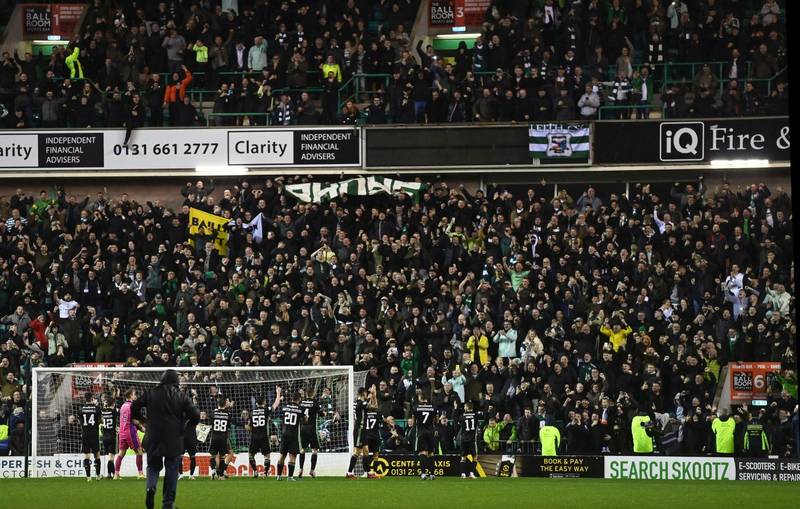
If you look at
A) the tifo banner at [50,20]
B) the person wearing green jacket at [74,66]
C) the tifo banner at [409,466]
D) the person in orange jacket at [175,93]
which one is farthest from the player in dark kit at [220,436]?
the tifo banner at [50,20]

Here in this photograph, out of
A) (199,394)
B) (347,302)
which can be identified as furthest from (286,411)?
(347,302)

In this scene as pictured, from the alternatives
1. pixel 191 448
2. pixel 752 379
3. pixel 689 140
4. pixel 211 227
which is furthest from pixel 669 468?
pixel 211 227

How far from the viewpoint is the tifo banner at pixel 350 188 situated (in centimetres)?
3388

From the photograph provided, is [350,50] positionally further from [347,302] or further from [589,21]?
[347,302]

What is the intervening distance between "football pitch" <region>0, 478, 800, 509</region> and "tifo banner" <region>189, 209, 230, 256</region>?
9166mm

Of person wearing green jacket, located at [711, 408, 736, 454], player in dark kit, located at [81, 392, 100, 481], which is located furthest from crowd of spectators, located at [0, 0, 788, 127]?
player in dark kit, located at [81, 392, 100, 481]

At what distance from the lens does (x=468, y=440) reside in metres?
25.1

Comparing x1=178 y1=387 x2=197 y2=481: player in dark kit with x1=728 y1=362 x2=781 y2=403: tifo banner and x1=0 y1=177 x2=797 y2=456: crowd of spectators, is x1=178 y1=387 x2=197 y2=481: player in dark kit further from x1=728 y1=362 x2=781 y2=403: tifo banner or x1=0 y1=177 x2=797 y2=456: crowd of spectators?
x1=728 y1=362 x2=781 y2=403: tifo banner

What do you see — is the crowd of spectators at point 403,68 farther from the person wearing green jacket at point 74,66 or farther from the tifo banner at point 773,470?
the tifo banner at point 773,470

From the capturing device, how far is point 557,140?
33.6 m

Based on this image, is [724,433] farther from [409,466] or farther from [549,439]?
[409,466]

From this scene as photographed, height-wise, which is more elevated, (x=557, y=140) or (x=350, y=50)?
(x=350, y=50)

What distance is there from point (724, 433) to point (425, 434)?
5648mm

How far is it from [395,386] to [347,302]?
10.6ft
